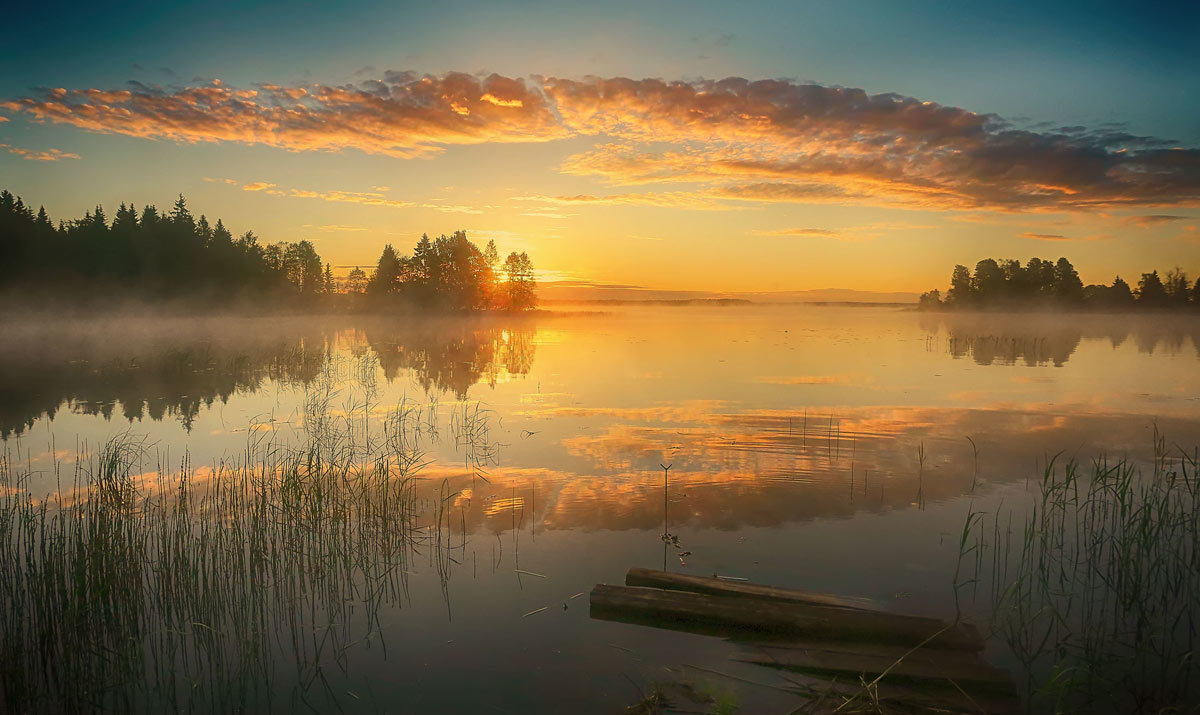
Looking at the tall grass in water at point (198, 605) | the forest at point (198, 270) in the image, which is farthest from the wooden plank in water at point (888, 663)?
the forest at point (198, 270)

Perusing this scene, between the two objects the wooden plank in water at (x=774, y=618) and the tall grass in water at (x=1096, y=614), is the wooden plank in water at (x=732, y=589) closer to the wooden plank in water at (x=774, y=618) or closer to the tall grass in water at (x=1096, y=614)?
the wooden plank in water at (x=774, y=618)

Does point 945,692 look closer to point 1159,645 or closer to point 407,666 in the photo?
point 1159,645

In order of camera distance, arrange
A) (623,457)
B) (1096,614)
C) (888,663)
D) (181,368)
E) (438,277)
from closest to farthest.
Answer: (888,663), (1096,614), (623,457), (181,368), (438,277)

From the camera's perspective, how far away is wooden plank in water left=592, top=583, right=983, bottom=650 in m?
6.76

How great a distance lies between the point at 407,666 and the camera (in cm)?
694

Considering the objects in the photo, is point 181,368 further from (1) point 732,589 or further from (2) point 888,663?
(2) point 888,663

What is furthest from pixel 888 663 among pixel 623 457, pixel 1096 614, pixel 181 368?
pixel 181 368

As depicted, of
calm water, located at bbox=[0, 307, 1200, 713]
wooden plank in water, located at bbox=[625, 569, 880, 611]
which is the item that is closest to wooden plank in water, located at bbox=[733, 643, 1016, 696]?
calm water, located at bbox=[0, 307, 1200, 713]

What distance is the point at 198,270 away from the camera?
84.7m

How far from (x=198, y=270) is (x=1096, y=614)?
9582 centimetres

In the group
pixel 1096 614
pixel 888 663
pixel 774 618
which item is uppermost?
pixel 774 618

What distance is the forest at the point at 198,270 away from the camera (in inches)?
2773

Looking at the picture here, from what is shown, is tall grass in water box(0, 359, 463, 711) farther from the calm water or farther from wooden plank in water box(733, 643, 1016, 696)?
wooden plank in water box(733, 643, 1016, 696)

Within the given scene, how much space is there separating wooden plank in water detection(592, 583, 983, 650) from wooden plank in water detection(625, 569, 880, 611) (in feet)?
0.47
